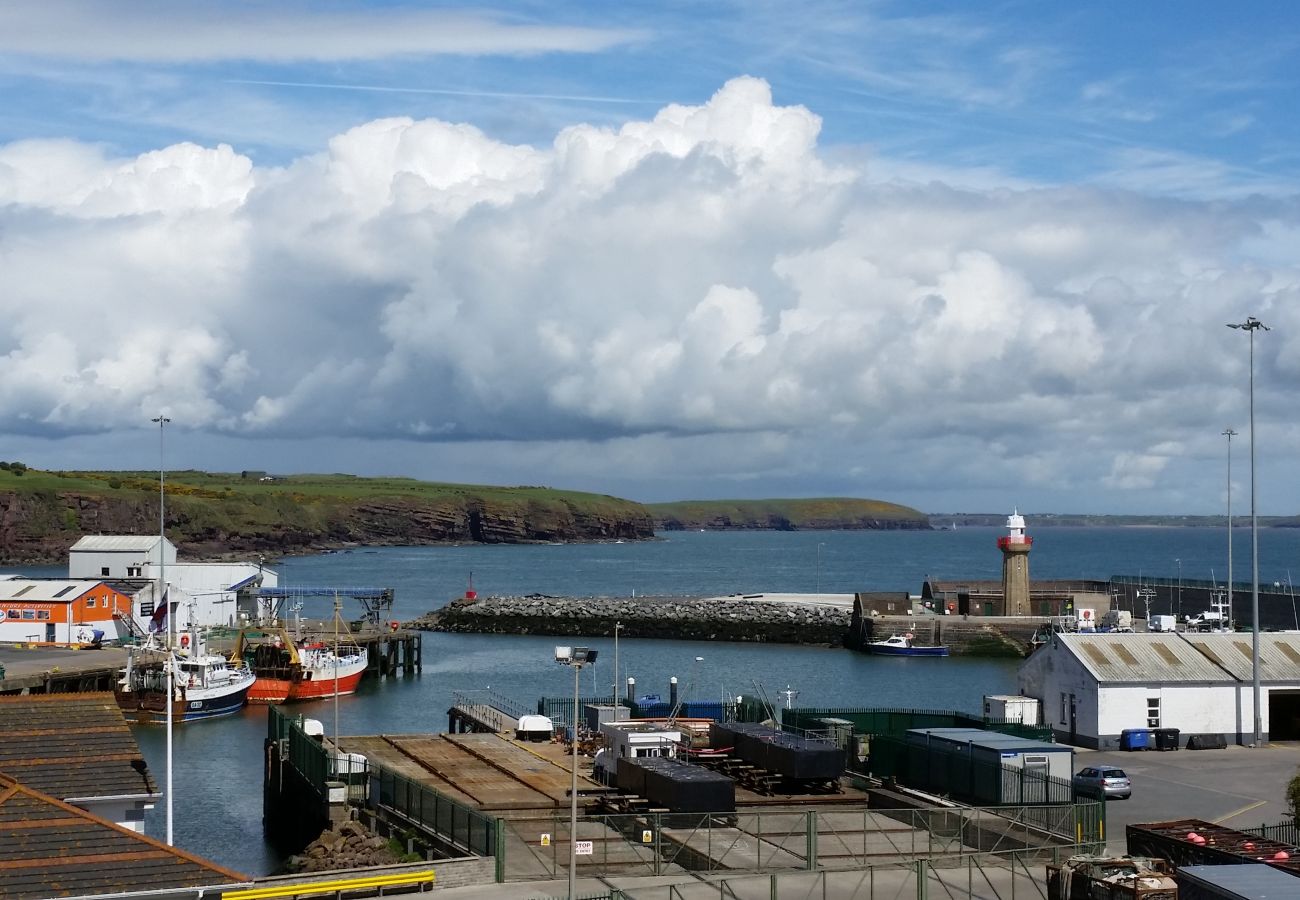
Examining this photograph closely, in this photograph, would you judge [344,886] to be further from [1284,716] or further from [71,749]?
[1284,716]

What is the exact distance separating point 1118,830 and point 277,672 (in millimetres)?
61148

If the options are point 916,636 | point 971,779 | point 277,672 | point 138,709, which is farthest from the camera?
point 916,636

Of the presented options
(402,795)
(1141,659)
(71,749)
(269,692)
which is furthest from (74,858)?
(269,692)

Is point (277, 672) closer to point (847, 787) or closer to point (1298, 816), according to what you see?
point (847, 787)

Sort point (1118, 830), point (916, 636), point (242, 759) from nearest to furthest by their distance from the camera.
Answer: point (1118, 830)
point (242, 759)
point (916, 636)

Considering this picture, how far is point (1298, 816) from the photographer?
33406 mm

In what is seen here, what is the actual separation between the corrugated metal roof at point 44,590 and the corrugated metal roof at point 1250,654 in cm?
7300

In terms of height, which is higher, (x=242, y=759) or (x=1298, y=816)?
Answer: (x=1298, y=816)

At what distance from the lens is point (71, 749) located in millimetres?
29984

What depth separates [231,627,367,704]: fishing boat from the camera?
86.8m

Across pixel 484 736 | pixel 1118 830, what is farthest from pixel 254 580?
pixel 1118 830

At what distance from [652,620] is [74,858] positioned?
4213 inches

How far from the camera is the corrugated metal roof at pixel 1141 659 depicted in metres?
50.9

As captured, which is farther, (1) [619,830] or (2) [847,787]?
(2) [847,787]
